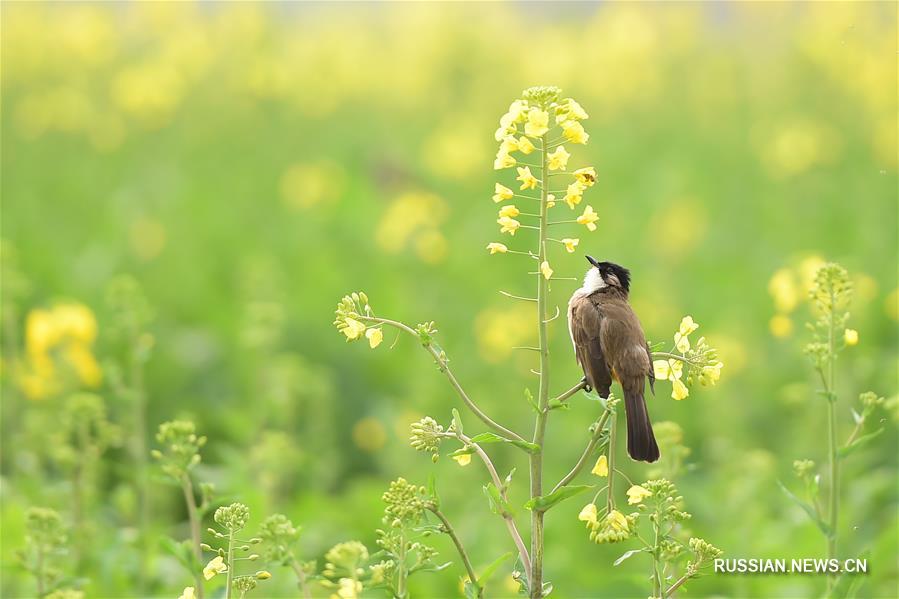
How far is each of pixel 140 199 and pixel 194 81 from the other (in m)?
2.59

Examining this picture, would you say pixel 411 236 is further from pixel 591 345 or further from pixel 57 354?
pixel 591 345

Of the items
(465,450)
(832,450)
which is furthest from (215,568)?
(832,450)

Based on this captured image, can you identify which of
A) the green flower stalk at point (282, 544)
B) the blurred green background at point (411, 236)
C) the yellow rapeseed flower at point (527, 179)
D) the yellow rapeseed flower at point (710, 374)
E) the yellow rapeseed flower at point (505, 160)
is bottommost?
the green flower stalk at point (282, 544)

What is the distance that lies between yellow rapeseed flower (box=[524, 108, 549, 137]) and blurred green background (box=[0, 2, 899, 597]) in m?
1.43

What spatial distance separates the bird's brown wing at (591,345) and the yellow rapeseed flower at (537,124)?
0.43 meters

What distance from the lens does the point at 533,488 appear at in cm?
222

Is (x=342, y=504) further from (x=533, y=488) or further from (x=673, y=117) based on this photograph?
(x=673, y=117)

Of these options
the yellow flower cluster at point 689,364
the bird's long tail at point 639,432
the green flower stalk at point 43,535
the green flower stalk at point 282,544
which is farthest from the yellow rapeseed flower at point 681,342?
the green flower stalk at point 43,535

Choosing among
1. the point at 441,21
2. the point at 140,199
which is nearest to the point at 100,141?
the point at 140,199

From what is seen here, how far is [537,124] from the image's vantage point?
2115 millimetres

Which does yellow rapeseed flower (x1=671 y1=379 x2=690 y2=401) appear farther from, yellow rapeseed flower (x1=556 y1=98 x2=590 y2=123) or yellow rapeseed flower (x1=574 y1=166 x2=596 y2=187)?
yellow rapeseed flower (x1=556 y1=98 x2=590 y2=123)

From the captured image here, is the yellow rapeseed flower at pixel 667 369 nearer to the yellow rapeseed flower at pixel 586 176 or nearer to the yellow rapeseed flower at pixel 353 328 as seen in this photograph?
the yellow rapeseed flower at pixel 586 176

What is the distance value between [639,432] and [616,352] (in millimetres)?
181

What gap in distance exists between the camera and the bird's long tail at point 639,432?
2119 millimetres
